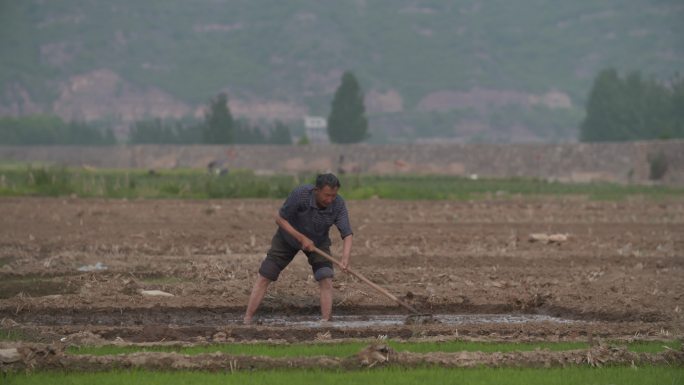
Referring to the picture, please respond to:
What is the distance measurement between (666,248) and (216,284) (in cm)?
964

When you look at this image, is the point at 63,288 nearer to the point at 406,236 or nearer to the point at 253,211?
the point at 406,236

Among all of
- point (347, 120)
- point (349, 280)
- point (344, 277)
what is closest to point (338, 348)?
point (349, 280)

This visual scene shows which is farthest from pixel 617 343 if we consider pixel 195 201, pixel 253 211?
pixel 195 201

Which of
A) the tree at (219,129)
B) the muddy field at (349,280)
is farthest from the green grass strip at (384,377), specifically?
the tree at (219,129)

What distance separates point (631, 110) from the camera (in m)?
105

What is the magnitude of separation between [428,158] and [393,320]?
66.7 m

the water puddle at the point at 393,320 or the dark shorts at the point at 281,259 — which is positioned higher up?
the dark shorts at the point at 281,259

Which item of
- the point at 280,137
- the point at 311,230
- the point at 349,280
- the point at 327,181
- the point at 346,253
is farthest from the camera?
the point at 280,137

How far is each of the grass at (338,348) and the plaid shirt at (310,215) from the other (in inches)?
71.5

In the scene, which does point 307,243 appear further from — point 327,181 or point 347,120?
point 347,120

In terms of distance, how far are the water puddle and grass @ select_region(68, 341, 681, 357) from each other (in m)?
2.03

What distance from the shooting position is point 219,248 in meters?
23.5

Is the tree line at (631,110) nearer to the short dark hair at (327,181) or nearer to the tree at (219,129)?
the tree at (219,129)

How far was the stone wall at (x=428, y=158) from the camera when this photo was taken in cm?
7325
